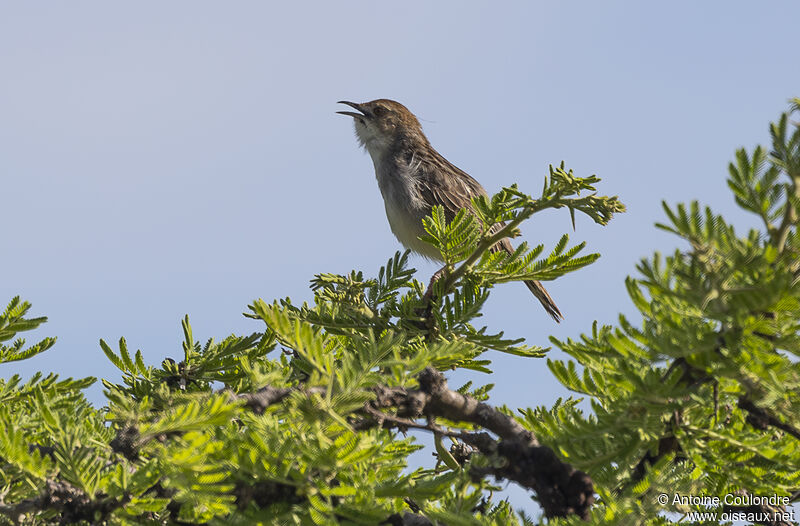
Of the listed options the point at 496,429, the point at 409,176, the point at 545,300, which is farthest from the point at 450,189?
the point at 496,429

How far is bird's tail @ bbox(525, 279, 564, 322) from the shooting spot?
8.38 metres

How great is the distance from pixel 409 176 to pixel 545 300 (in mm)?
2064

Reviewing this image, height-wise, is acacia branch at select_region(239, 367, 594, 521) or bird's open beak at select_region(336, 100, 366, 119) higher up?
bird's open beak at select_region(336, 100, 366, 119)

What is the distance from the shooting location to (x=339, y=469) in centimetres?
199

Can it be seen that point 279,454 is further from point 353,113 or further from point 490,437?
point 353,113

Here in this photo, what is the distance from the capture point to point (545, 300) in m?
8.39

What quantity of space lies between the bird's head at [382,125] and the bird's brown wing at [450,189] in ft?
2.72

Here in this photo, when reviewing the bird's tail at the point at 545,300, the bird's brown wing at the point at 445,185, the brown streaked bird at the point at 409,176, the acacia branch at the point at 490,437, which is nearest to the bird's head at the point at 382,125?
the brown streaked bird at the point at 409,176

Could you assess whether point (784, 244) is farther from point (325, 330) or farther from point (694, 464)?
point (325, 330)

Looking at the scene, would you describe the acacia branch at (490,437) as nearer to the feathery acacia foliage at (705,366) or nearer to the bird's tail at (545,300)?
the feathery acacia foliage at (705,366)

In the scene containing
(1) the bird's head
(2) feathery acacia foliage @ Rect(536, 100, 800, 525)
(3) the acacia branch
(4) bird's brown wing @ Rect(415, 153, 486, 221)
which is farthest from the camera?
(1) the bird's head

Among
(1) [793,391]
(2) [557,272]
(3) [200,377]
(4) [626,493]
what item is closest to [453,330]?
(2) [557,272]

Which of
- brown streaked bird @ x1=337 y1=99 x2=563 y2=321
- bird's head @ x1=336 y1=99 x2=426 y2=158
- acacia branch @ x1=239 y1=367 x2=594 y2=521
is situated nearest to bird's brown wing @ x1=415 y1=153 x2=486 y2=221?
brown streaked bird @ x1=337 y1=99 x2=563 y2=321

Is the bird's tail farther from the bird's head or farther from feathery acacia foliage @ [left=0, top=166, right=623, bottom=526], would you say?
feathery acacia foliage @ [left=0, top=166, right=623, bottom=526]
